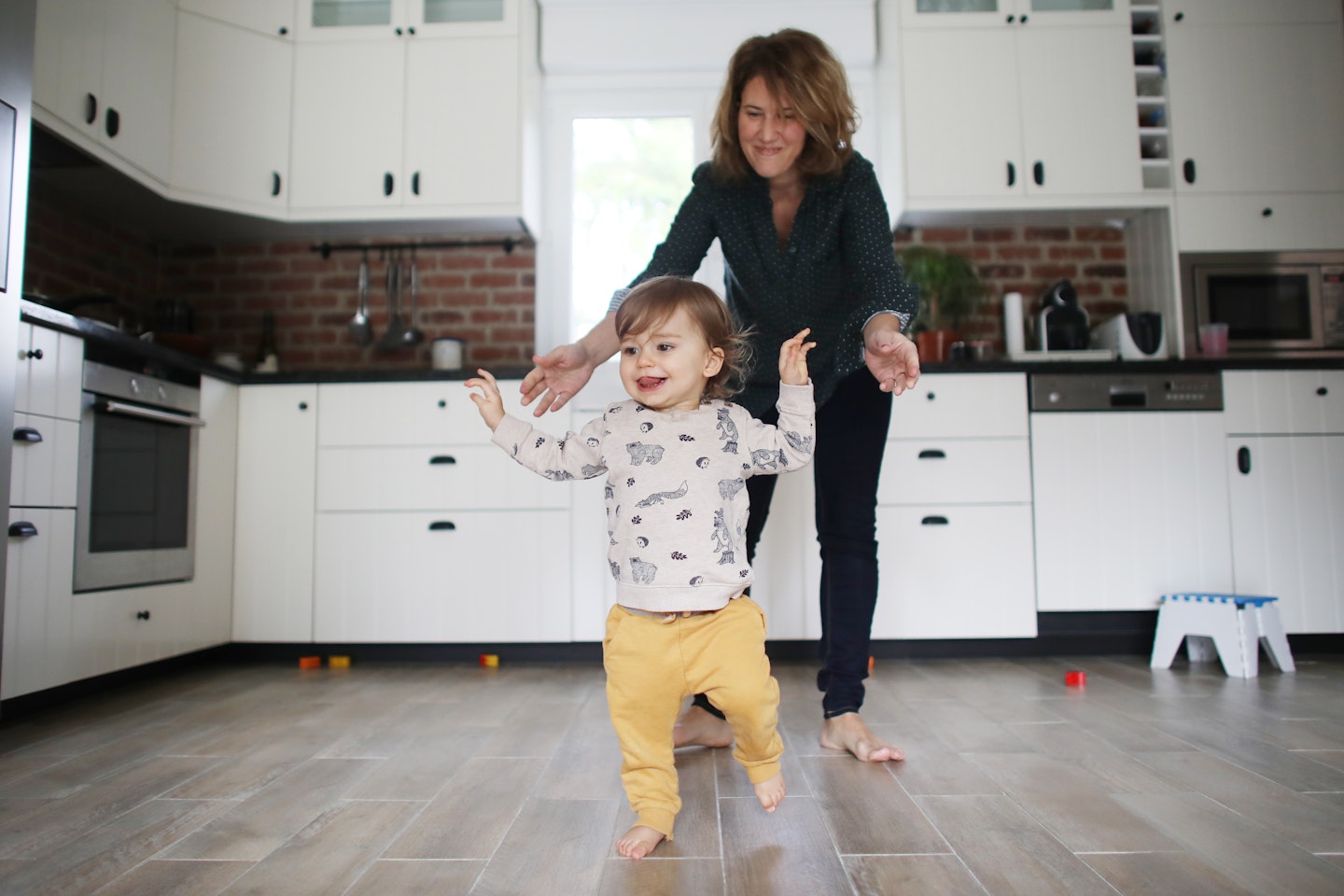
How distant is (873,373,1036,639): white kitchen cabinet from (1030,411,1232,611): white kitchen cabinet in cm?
8

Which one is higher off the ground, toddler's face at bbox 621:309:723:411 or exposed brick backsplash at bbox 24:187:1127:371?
exposed brick backsplash at bbox 24:187:1127:371

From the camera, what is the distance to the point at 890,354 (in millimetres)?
1313

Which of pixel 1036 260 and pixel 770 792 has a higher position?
pixel 1036 260

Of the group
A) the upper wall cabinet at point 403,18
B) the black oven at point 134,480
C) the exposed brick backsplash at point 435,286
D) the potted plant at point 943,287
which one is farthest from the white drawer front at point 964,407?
the black oven at point 134,480

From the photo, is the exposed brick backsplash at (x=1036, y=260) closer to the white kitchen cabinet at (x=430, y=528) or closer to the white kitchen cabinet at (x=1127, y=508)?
the white kitchen cabinet at (x=1127, y=508)

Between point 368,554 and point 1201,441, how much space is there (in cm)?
272

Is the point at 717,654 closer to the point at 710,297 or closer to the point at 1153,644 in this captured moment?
the point at 710,297

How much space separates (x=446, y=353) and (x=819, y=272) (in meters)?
1.90

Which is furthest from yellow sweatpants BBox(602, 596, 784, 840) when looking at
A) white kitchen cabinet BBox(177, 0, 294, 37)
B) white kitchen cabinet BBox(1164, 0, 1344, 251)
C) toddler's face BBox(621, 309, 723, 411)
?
white kitchen cabinet BBox(177, 0, 294, 37)

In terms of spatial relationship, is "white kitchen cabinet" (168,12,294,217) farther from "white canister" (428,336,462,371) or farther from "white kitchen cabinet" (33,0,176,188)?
"white canister" (428,336,462,371)

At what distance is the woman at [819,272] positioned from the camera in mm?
1514

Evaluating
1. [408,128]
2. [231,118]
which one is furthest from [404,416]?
[231,118]

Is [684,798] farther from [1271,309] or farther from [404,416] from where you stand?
[1271,309]

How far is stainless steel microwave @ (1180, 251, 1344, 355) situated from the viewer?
3.09 metres
